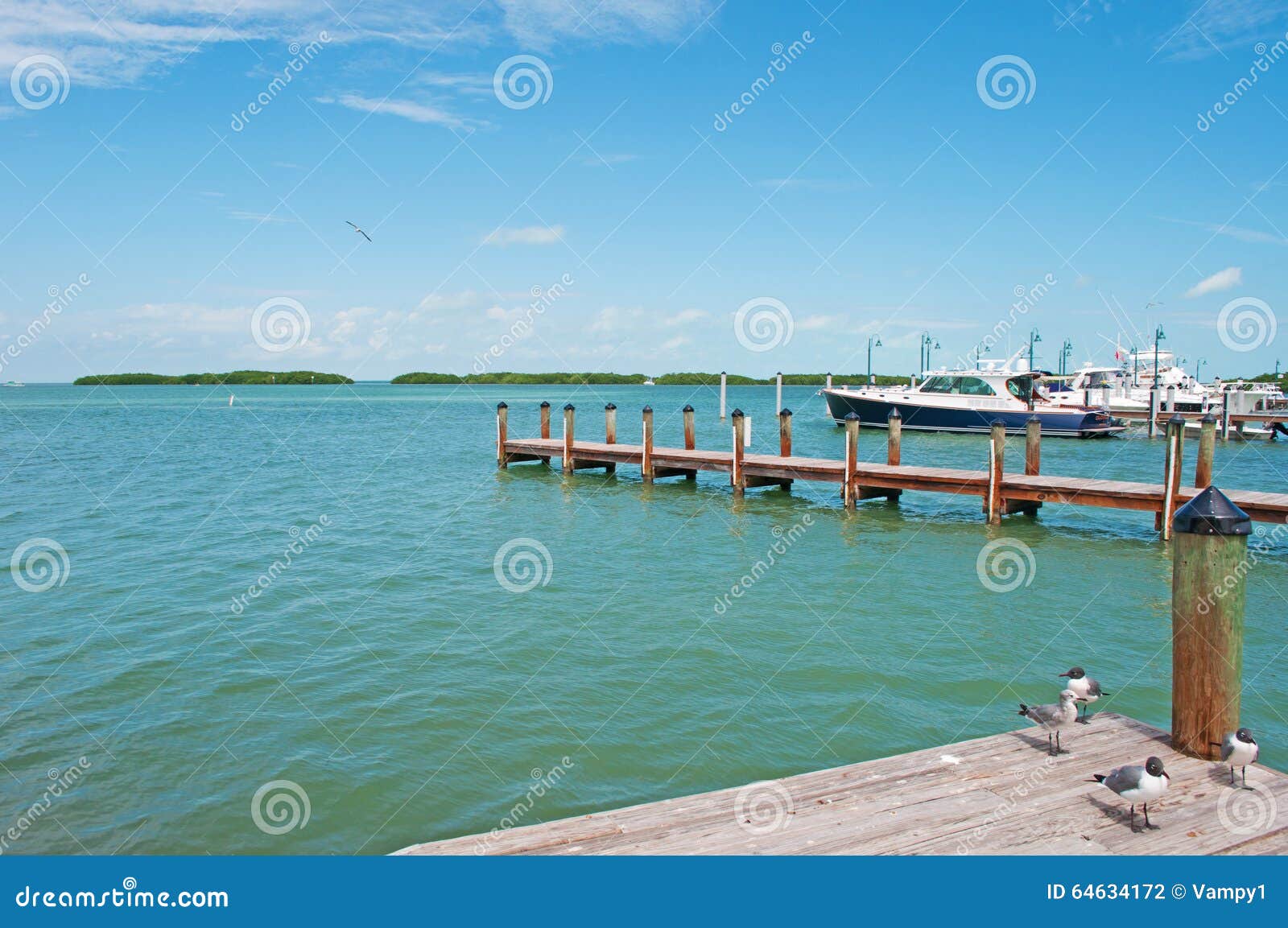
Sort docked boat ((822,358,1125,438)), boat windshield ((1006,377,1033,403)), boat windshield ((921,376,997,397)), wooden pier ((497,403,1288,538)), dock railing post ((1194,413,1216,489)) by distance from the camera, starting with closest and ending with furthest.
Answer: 1. wooden pier ((497,403,1288,538))
2. dock railing post ((1194,413,1216,489))
3. docked boat ((822,358,1125,438))
4. boat windshield ((1006,377,1033,403))
5. boat windshield ((921,376,997,397))

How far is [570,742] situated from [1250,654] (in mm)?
8445

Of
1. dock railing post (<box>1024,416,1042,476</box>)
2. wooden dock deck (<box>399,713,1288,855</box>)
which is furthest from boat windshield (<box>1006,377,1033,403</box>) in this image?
wooden dock deck (<box>399,713,1288,855</box>)

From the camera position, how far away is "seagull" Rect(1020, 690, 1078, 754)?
20.0 ft

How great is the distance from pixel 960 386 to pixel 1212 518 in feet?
140

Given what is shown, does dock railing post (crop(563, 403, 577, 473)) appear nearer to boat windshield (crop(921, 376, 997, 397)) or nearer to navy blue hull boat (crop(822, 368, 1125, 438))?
navy blue hull boat (crop(822, 368, 1125, 438))

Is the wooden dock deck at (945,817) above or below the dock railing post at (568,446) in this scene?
below

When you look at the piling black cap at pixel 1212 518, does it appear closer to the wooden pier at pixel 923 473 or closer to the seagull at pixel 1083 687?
the seagull at pixel 1083 687

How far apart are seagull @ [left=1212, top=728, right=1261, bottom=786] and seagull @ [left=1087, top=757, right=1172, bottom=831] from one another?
2.23ft

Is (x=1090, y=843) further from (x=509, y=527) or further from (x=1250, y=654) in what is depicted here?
(x=509, y=527)

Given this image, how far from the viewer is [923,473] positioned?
20.9 metres

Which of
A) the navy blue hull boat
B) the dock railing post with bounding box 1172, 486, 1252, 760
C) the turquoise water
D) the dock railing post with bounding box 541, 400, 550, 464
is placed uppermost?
the navy blue hull boat

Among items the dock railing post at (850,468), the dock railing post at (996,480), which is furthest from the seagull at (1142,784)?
the dock railing post at (850,468)

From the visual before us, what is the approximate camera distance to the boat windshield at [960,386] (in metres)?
45.0

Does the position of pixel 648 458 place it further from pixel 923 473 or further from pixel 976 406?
pixel 976 406
